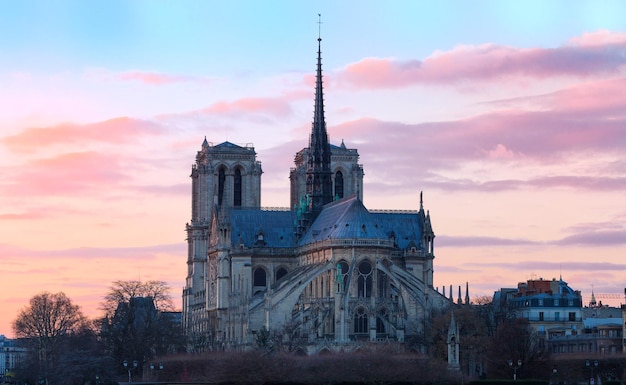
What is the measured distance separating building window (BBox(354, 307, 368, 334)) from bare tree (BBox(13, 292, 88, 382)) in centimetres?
3508

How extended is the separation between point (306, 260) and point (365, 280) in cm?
1146

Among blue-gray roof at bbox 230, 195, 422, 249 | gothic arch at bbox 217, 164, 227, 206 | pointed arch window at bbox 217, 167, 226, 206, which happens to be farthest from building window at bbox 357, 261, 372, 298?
pointed arch window at bbox 217, 167, 226, 206

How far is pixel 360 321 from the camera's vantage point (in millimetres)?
135750

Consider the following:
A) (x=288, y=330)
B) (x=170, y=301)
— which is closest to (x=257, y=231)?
(x=170, y=301)

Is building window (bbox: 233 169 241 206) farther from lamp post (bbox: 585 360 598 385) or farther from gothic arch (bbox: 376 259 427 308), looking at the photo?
lamp post (bbox: 585 360 598 385)

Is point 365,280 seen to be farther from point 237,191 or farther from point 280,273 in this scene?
point 237,191

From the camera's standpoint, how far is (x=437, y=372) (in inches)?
4638

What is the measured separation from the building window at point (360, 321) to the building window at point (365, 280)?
79.8 inches

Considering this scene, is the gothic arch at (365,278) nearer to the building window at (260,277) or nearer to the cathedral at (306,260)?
the cathedral at (306,260)

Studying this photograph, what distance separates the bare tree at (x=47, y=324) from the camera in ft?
521

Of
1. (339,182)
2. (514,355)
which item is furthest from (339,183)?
(514,355)

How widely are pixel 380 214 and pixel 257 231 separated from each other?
12995 mm

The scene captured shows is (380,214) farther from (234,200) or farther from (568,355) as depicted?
(568,355)

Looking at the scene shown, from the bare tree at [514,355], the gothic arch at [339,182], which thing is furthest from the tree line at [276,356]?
the gothic arch at [339,182]
